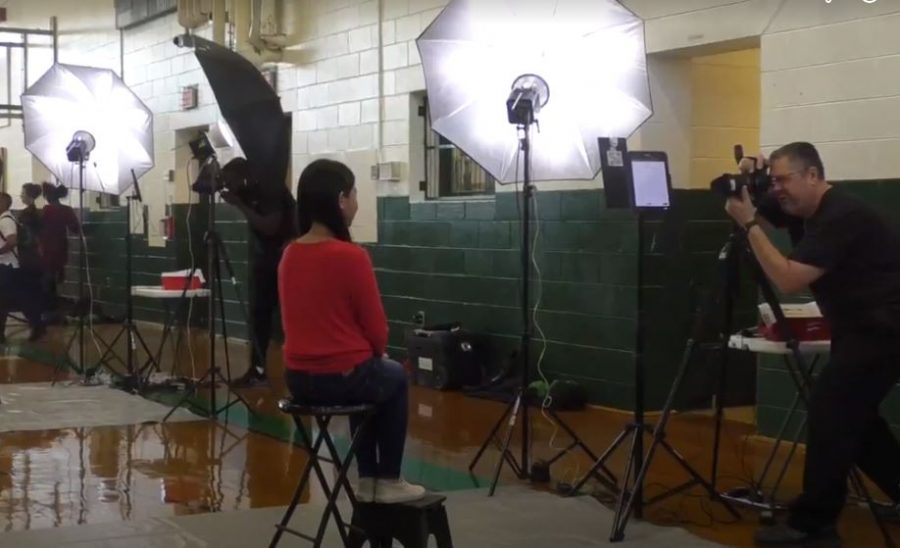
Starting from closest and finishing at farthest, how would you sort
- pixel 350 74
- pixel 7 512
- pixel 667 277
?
pixel 7 512 → pixel 667 277 → pixel 350 74

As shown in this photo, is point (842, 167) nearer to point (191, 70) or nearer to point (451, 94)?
point (451, 94)

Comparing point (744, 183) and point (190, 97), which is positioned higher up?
point (190, 97)

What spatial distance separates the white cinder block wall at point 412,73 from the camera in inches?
227

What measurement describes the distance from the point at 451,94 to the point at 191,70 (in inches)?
286

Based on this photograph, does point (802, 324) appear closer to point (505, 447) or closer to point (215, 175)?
point (505, 447)

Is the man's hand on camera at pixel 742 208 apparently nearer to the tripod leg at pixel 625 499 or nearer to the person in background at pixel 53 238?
the tripod leg at pixel 625 499

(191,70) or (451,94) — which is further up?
(191,70)

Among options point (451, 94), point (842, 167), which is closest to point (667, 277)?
point (842, 167)

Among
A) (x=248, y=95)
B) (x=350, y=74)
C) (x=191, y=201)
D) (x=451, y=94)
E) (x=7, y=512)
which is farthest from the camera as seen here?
(x=191, y=201)

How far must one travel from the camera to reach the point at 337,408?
376 cm

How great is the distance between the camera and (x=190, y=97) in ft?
40.0

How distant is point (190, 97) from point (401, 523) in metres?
9.05

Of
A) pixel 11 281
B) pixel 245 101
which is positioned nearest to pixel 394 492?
pixel 245 101

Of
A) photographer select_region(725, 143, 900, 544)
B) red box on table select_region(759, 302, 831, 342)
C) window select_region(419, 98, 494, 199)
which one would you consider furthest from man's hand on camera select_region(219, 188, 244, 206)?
photographer select_region(725, 143, 900, 544)
